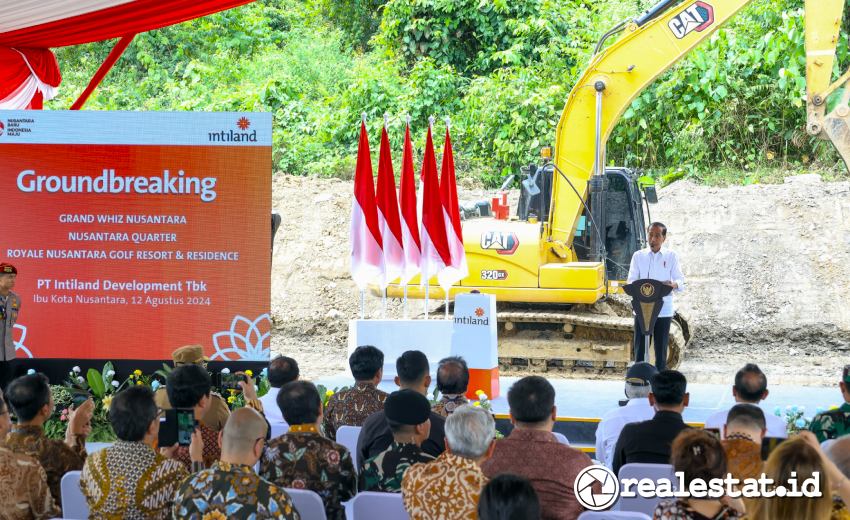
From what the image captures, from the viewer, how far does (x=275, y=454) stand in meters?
4.71

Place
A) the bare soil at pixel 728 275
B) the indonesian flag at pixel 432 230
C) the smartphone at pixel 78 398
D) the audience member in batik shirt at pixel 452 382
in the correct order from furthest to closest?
the bare soil at pixel 728 275, the indonesian flag at pixel 432 230, the smartphone at pixel 78 398, the audience member in batik shirt at pixel 452 382

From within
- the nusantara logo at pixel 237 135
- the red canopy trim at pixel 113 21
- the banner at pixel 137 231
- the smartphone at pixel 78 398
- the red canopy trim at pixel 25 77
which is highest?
the red canopy trim at pixel 113 21

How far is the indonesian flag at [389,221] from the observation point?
1092cm

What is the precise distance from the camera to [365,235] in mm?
10883

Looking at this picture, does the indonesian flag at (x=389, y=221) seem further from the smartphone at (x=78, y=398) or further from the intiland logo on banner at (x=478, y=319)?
the smartphone at (x=78, y=398)

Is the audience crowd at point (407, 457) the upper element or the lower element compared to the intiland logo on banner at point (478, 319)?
lower

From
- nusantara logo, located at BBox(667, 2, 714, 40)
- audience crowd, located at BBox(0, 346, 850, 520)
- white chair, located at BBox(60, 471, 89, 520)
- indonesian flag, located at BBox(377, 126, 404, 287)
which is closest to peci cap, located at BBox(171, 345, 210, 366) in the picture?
audience crowd, located at BBox(0, 346, 850, 520)


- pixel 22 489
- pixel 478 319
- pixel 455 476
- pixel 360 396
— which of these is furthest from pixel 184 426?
pixel 478 319

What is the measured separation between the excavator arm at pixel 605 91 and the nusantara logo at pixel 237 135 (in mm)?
4600

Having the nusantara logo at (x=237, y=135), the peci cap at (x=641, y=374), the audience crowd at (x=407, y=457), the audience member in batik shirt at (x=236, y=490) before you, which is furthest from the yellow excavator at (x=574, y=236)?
the audience member in batik shirt at (x=236, y=490)

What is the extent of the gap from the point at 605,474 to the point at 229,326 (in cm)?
543

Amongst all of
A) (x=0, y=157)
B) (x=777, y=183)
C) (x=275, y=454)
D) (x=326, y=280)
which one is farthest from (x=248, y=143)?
(x=777, y=183)

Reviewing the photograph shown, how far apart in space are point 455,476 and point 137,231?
5.73 m

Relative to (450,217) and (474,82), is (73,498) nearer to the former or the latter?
(450,217)
